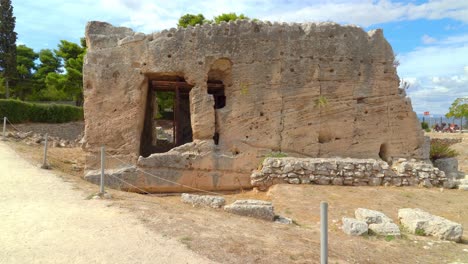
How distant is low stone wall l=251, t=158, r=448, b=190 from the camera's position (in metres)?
10.4

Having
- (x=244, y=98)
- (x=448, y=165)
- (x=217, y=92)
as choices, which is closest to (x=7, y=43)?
(x=217, y=92)

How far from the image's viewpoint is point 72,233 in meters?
5.30

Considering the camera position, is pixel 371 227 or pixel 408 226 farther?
pixel 408 226

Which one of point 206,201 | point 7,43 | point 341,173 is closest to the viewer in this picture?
point 206,201

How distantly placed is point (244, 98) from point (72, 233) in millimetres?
6843

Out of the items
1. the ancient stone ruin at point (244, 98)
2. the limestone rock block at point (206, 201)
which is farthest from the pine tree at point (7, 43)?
the limestone rock block at point (206, 201)

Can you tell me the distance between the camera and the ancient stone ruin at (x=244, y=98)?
11.0 meters

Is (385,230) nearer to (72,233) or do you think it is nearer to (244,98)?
(72,233)

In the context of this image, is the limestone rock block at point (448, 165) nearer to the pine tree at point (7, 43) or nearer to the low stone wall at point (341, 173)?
the low stone wall at point (341, 173)

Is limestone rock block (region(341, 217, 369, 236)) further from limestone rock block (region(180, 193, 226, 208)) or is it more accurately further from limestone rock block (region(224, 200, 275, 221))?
limestone rock block (region(180, 193, 226, 208))

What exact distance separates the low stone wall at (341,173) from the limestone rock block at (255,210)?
338 centimetres

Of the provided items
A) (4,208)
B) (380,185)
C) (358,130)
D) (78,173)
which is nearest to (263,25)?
(358,130)

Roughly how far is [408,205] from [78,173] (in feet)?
29.9

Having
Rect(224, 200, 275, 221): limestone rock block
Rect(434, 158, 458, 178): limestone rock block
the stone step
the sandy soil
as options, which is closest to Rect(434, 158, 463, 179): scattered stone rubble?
Rect(434, 158, 458, 178): limestone rock block
